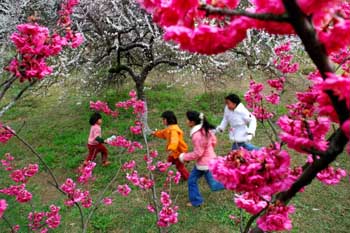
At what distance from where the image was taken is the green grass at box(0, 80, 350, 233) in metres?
4.79

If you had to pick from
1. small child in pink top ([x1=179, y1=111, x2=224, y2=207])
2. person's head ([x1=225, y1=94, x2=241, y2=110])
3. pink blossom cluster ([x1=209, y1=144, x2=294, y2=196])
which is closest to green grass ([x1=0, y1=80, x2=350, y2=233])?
small child in pink top ([x1=179, y1=111, x2=224, y2=207])

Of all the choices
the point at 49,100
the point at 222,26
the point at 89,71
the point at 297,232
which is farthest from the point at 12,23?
the point at 222,26

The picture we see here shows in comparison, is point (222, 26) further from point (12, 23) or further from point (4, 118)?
point (4, 118)

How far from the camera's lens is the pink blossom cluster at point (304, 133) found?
1229 mm

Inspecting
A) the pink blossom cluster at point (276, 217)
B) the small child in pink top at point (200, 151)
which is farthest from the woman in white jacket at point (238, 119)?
the pink blossom cluster at point (276, 217)

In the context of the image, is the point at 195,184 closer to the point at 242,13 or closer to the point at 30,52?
the point at 30,52

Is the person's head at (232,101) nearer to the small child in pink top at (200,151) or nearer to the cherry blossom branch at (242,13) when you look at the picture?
the small child in pink top at (200,151)

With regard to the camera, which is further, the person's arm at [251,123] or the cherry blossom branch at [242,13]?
the person's arm at [251,123]

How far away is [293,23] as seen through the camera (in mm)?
938

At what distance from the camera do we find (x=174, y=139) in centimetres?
542

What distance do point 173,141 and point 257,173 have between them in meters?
4.11

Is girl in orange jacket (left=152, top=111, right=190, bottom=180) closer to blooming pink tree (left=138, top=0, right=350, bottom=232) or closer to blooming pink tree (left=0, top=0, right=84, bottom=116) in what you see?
blooming pink tree (left=0, top=0, right=84, bottom=116)

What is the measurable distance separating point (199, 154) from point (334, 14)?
3.99 meters

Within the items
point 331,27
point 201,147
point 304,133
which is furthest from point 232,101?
point 331,27
